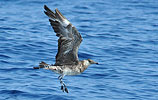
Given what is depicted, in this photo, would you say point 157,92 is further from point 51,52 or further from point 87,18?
point 87,18

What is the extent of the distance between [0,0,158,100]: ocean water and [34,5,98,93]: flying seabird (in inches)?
67.4

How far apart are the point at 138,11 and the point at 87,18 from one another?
10.7 ft

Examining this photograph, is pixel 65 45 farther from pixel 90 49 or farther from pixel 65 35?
pixel 90 49

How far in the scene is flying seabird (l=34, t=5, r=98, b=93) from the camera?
8703 millimetres

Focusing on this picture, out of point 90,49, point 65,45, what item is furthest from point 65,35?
point 90,49

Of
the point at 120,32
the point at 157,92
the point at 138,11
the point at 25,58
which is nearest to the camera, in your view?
the point at 157,92

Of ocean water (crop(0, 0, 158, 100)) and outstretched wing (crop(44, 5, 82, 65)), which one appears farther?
ocean water (crop(0, 0, 158, 100))

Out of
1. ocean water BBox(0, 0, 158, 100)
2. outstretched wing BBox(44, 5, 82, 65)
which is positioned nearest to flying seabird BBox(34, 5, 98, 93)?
outstretched wing BBox(44, 5, 82, 65)

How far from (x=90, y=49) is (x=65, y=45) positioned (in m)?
5.63

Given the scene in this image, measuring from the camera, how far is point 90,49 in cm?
1450

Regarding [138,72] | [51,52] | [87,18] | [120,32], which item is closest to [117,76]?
[138,72]

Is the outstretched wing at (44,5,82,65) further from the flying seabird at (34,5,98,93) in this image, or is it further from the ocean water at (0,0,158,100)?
the ocean water at (0,0,158,100)

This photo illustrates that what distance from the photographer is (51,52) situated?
1384 cm

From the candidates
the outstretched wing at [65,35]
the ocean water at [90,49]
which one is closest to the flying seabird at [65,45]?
the outstretched wing at [65,35]
